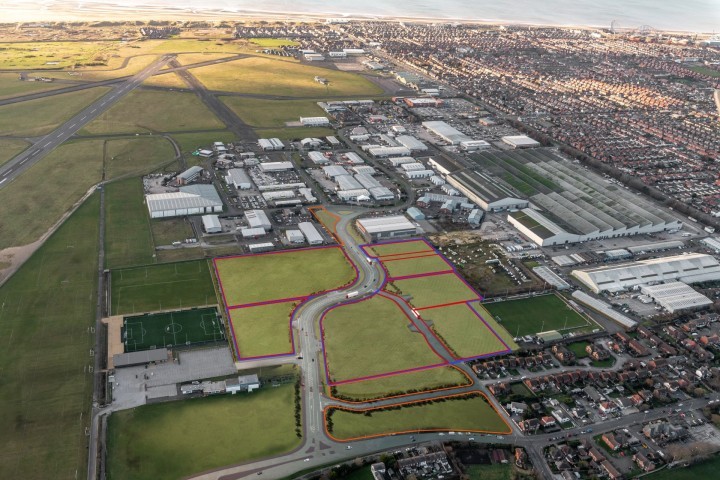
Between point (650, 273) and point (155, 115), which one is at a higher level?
point (155, 115)

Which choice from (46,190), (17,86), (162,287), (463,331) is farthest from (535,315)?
(17,86)

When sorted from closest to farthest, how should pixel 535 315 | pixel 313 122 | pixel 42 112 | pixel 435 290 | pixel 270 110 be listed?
1. pixel 535 315
2. pixel 435 290
3. pixel 42 112
4. pixel 313 122
5. pixel 270 110

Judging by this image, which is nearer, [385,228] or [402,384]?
[402,384]

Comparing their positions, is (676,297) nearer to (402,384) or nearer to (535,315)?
(535,315)

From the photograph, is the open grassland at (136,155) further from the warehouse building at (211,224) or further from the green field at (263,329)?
the green field at (263,329)

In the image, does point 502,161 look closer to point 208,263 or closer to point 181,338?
point 208,263

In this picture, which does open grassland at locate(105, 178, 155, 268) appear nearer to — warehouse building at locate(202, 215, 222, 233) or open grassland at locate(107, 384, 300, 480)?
warehouse building at locate(202, 215, 222, 233)
